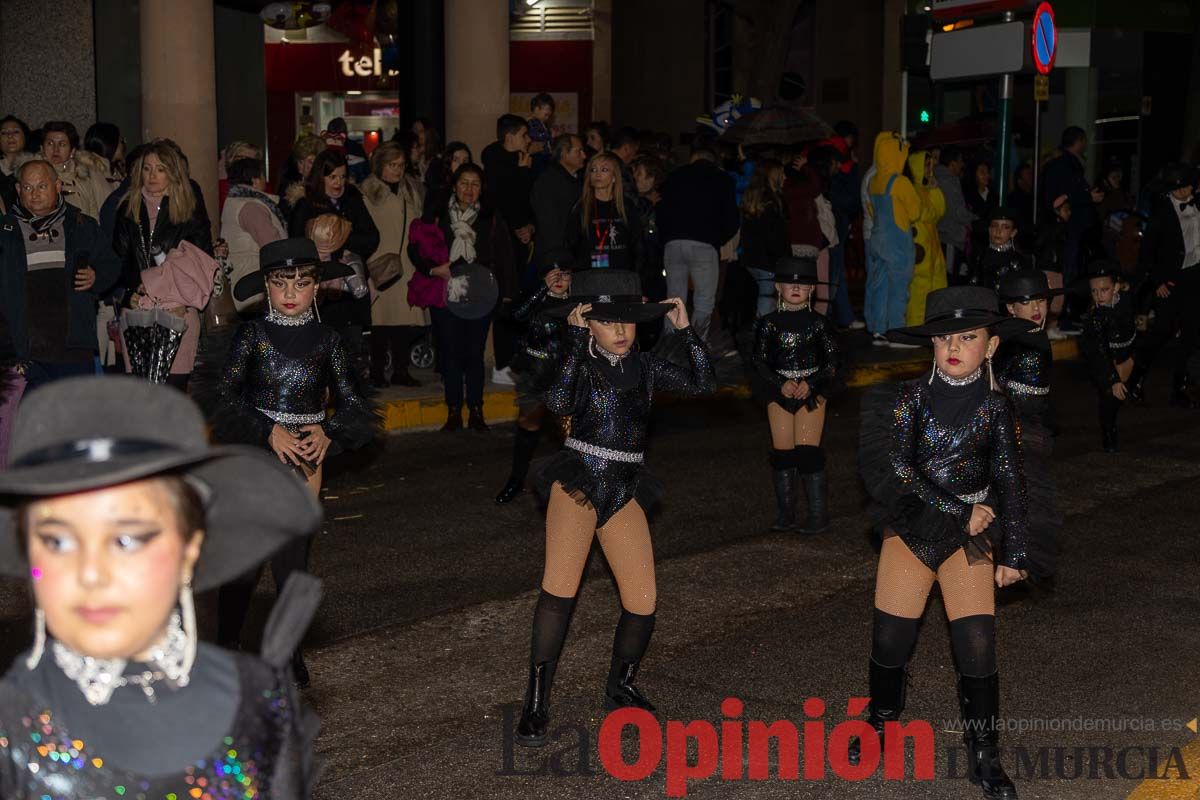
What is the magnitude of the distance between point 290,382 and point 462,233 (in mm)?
6166

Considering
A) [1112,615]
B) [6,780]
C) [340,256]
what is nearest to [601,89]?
[340,256]

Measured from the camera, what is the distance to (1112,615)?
25.3 ft

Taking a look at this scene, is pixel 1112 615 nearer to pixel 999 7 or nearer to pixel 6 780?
pixel 6 780

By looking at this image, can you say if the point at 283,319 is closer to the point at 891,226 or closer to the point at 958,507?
the point at 958,507

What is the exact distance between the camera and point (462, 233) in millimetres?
12609

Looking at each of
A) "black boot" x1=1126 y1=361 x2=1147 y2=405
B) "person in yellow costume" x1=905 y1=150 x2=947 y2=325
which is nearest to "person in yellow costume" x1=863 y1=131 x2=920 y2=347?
"person in yellow costume" x1=905 y1=150 x2=947 y2=325

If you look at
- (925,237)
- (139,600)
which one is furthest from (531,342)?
(925,237)

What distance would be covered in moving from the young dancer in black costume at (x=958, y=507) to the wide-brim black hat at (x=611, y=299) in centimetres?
96

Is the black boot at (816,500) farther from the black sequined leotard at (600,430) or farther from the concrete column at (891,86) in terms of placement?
the concrete column at (891,86)

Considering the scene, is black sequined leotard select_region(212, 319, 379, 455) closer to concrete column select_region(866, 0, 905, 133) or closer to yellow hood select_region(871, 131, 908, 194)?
yellow hood select_region(871, 131, 908, 194)

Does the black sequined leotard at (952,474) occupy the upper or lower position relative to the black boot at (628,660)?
upper

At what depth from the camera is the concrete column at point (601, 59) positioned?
24.4 meters

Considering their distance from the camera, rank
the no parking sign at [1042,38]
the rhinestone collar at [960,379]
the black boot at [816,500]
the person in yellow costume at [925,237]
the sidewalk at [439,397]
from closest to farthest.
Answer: the rhinestone collar at [960,379] → the black boot at [816,500] → the sidewalk at [439,397] → the no parking sign at [1042,38] → the person in yellow costume at [925,237]

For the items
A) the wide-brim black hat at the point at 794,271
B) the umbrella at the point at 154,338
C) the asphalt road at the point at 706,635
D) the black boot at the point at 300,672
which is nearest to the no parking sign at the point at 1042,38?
the asphalt road at the point at 706,635
